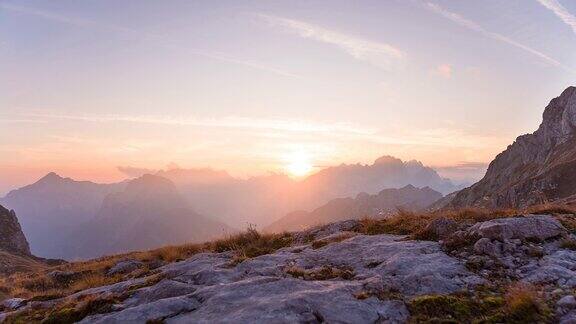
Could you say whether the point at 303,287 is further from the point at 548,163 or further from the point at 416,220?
the point at 548,163

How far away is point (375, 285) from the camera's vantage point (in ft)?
33.1

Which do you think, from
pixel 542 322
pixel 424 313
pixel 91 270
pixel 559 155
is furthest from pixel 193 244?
pixel 559 155

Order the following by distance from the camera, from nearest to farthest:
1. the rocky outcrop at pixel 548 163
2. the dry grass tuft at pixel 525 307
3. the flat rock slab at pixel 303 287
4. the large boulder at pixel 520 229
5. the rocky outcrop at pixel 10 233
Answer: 1. the dry grass tuft at pixel 525 307
2. the flat rock slab at pixel 303 287
3. the large boulder at pixel 520 229
4. the rocky outcrop at pixel 10 233
5. the rocky outcrop at pixel 548 163

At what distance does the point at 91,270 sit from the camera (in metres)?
20.8

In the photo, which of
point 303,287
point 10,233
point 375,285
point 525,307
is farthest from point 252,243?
point 10,233

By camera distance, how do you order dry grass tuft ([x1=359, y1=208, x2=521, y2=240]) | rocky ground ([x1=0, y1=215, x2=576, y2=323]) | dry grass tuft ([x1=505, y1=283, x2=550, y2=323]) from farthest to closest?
1. dry grass tuft ([x1=359, y1=208, x2=521, y2=240])
2. rocky ground ([x1=0, y1=215, x2=576, y2=323])
3. dry grass tuft ([x1=505, y1=283, x2=550, y2=323])

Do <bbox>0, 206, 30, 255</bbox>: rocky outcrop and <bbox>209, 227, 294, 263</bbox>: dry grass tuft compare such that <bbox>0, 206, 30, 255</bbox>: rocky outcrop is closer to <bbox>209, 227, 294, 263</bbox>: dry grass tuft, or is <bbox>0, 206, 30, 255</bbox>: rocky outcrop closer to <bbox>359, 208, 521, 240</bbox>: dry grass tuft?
<bbox>209, 227, 294, 263</bbox>: dry grass tuft

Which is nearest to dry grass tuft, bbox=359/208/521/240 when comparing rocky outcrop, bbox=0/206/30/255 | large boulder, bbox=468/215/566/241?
large boulder, bbox=468/215/566/241

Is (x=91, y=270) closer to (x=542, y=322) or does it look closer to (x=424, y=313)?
(x=424, y=313)

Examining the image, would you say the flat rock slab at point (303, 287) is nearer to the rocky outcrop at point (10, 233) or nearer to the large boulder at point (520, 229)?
the large boulder at point (520, 229)

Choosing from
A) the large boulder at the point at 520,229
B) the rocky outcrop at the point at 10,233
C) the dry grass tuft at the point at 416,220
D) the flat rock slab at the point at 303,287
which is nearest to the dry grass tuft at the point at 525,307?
the flat rock slab at the point at 303,287

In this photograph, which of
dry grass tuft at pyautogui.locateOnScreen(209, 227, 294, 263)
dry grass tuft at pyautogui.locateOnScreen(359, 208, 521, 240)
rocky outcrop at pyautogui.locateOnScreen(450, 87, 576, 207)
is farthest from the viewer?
rocky outcrop at pyautogui.locateOnScreen(450, 87, 576, 207)

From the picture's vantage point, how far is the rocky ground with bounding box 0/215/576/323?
8.58 metres

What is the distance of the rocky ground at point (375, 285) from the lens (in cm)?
858
